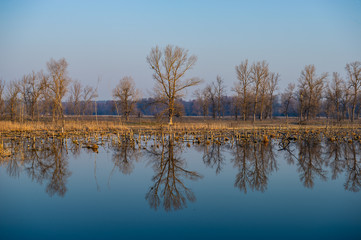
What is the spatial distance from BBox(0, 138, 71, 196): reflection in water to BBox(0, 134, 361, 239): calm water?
0.14 ft

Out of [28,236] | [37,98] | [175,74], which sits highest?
[175,74]

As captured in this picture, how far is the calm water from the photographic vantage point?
655cm

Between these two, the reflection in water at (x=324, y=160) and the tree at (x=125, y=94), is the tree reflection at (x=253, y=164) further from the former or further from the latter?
the tree at (x=125, y=94)

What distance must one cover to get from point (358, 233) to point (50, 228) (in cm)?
715

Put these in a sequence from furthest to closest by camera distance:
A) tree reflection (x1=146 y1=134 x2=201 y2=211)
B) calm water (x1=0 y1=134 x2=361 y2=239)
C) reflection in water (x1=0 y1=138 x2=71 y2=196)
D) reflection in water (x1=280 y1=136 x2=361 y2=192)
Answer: reflection in water (x1=280 y1=136 x2=361 y2=192)
reflection in water (x1=0 y1=138 x2=71 y2=196)
tree reflection (x1=146 y1=134 x2=201 y2=211)
calm water (x1=0 y1=134 x2=361 y2=239)

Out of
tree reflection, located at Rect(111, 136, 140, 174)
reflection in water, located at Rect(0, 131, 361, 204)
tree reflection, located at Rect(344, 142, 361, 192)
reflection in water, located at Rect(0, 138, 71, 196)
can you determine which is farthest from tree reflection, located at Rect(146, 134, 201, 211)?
A: tree reflection, located at Rect(344, 142, 361, 192)

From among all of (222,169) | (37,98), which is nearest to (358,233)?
(222,169)

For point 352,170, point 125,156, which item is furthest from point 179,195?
point 352,170

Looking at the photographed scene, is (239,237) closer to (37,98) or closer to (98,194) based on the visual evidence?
(98,194)

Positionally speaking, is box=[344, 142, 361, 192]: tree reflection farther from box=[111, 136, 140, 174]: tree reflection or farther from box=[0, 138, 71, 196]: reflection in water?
box=[0, 138, 71, 196]: reflection in water

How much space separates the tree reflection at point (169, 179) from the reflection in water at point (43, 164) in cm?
324

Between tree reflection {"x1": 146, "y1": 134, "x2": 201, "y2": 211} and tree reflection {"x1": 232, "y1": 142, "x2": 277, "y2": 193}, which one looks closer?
tree reflection {"x1": 146, "y1": 134, "x2": 201, "y2": 211}

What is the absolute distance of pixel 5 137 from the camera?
21641 mm

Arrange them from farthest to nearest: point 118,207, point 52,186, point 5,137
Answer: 1. point 5,137
2. point 52,186
3. point 118,207
